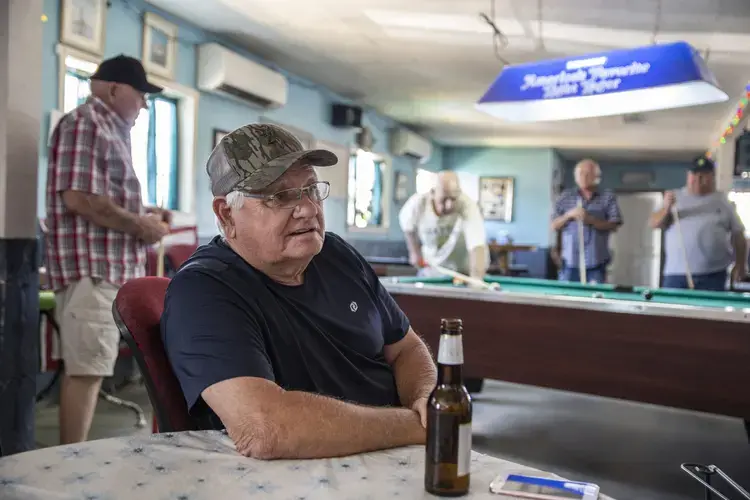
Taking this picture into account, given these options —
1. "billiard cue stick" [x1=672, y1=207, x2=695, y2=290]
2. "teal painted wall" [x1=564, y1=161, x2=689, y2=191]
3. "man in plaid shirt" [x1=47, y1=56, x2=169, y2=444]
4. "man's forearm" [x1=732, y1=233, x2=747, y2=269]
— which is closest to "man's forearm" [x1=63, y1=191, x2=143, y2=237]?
"man in plaid shirt" [x1=47, y1=56, x2=169, y2=444]

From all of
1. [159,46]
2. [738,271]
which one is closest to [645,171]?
[738,271]

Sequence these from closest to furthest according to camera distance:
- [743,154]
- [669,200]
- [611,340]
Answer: [611,340]
[669,200]
[743,154]

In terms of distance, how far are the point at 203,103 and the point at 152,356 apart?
4560mm

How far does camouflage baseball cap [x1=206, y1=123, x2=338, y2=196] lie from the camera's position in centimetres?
145

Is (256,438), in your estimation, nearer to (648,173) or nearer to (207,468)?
(207,468)

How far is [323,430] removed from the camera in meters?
1.14

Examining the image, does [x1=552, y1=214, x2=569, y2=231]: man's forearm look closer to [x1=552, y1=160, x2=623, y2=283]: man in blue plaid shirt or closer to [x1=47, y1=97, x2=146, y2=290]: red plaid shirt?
[x1=552, y1=160, x2=623, y2=283]: man in blue plaid shirt

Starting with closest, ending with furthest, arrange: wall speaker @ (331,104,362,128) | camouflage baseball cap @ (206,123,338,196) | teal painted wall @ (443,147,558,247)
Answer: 1. camouflage baseball cap @ (206,123,338,196)
2. wall speaker @ (331,104,362,128)
3. teal painted wall @ (443,147,558,247)

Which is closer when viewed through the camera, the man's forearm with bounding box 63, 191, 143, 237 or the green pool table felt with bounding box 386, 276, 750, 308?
the man's forearm with bounding box 63, 191, 143, 237

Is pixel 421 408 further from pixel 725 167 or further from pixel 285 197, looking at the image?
pixel 725 167

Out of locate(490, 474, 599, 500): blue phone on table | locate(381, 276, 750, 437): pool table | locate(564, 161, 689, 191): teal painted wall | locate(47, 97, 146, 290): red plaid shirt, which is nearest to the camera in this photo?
locate(490, 474, 599, 500): blue phone on table

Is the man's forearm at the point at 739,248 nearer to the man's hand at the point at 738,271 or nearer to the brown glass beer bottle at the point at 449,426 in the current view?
the man's hand at the point at 738,271

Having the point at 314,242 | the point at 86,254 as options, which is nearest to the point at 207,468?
the point at 314,242

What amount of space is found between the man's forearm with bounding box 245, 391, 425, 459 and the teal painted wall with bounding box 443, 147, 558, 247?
419 inches
